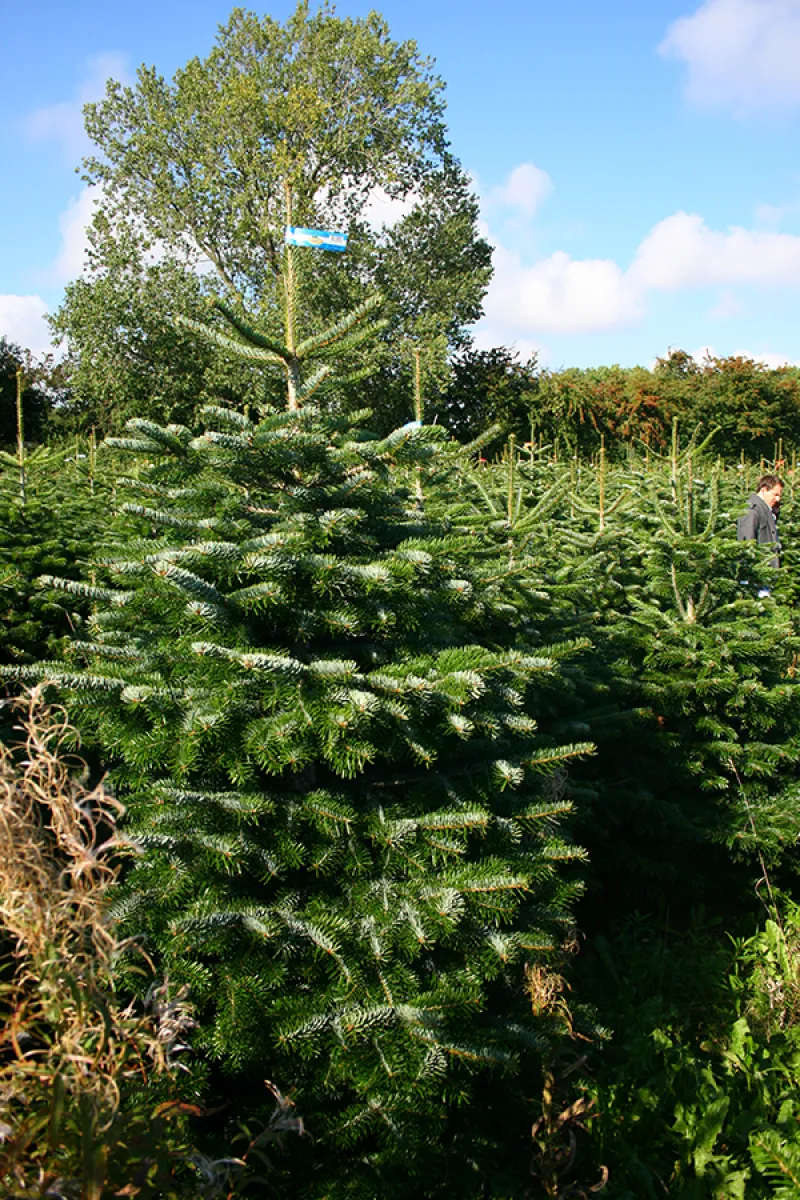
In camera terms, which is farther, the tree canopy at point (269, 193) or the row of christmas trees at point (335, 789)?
the tree canopy at point (269, 193)

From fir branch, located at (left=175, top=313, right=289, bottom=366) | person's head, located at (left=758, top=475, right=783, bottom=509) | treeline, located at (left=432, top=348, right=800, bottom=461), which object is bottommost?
person's head, located at (left=758, top=475, right=783, bottom=509)

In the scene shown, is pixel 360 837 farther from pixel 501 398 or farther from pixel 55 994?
pixel 501 398

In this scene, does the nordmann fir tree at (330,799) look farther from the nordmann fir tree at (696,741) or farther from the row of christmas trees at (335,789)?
the nordmann fir tree at (696,741)

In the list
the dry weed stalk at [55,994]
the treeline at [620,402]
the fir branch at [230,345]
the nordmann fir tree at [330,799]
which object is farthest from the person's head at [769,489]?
the treeline at [620,402]

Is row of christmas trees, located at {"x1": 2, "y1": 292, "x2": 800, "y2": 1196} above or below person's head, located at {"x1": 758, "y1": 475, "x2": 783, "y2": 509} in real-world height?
below

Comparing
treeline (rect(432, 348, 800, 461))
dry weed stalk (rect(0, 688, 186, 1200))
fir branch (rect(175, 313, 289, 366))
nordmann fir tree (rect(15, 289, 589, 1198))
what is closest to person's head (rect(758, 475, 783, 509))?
nordmann fir tree (rect(15, 289, 589, 1198))

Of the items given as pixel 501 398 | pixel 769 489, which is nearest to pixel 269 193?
pixel 501 398

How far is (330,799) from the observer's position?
254 cm

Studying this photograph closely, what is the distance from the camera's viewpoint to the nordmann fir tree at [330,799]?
7.75 ft

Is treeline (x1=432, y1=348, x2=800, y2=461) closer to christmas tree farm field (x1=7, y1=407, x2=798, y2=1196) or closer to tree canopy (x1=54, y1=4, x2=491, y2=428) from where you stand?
tree canopy (x1=54, y1=4, x2=491, y2=428)

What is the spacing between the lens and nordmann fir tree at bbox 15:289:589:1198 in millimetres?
2361

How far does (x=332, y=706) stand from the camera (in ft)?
8.04

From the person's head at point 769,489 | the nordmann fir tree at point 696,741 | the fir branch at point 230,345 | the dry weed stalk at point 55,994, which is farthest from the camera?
the person's head at point 769,489

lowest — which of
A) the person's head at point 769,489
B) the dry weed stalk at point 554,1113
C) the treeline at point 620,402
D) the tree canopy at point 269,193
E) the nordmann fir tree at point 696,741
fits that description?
the dry weed stalk at point 554,1113
